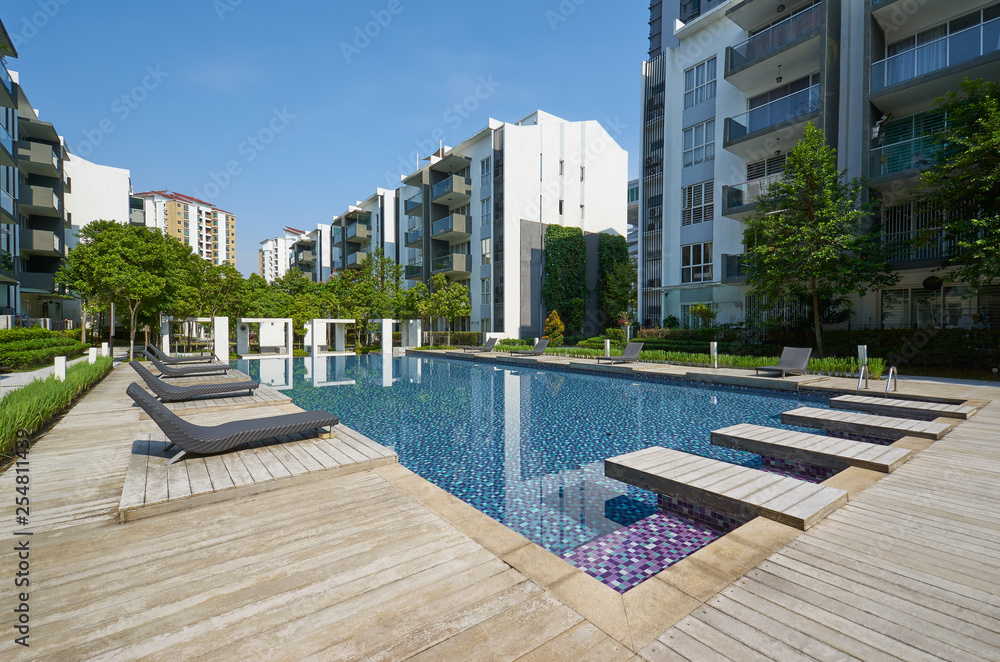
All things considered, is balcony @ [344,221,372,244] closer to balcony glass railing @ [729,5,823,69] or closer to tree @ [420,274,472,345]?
tree @ [420,274,472,345]

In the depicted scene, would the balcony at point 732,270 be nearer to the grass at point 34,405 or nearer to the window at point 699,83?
the window at point 699,83

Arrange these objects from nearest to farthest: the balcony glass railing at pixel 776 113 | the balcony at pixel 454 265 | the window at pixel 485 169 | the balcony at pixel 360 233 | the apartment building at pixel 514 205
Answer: the balcony glass railing at pixel 776 113, the apartment building at pixel 514 205, the window at pixel 485 169, the balcony at pixel 454 265, the balcony at pixel 360 233

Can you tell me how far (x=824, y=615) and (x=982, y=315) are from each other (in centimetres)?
1859

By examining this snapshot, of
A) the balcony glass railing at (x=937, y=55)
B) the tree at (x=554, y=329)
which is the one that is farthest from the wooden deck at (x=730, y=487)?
the tree at (x=554, y=329)

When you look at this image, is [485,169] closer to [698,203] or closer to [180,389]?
[698,203]

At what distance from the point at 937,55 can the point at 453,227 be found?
2558cm

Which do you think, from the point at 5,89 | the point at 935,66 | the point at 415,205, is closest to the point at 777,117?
the point at 935,66

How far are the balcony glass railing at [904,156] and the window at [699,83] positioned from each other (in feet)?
29.1

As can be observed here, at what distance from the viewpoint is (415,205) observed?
124 feet

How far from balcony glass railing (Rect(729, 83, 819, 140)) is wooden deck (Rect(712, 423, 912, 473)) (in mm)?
16622

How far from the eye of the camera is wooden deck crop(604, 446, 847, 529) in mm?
3551

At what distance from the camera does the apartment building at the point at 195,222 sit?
10369cm

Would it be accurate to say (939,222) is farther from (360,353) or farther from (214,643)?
(360,353)

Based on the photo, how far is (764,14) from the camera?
63.7 ft
